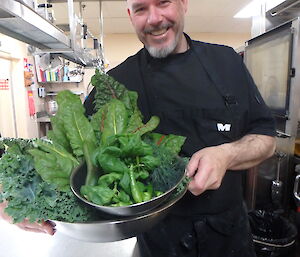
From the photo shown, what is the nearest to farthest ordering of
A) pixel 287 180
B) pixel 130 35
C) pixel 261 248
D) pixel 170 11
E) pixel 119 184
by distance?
pixel 119 184 → pixel 170 11 → pixel 261 248 → pixel 287 180 → pixel 130 35

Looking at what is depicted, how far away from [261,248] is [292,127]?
844 millimetres

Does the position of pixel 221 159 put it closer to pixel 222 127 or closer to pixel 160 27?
pixel 222 127

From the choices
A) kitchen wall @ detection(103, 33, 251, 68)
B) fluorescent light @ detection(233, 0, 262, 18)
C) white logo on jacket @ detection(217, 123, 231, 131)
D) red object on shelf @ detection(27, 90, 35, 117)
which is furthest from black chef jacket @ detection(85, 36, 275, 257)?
kitchen wall @ detection(103, 33, 251, 68)

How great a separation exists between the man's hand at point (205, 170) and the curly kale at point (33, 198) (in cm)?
24

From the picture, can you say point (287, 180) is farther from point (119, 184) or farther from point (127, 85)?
point (119, 184)

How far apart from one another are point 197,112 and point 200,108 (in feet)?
0.06

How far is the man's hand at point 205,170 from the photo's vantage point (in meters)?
0.62

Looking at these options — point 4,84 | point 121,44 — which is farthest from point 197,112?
point 121,44

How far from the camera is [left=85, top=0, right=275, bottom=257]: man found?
96 cm

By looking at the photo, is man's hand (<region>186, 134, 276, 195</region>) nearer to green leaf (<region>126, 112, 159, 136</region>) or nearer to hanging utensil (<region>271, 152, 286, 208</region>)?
green leaf (<region>126, 112, 159, 136</region>)

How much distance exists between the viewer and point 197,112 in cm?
99

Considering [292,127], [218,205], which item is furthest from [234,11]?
[218,205]

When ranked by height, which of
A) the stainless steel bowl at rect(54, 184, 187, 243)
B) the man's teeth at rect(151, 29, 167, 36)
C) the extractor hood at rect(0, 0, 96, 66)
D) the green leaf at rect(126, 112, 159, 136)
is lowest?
the stainless steel bowl at rect(54, 184, 187, 243)

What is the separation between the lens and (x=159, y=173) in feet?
1.90
